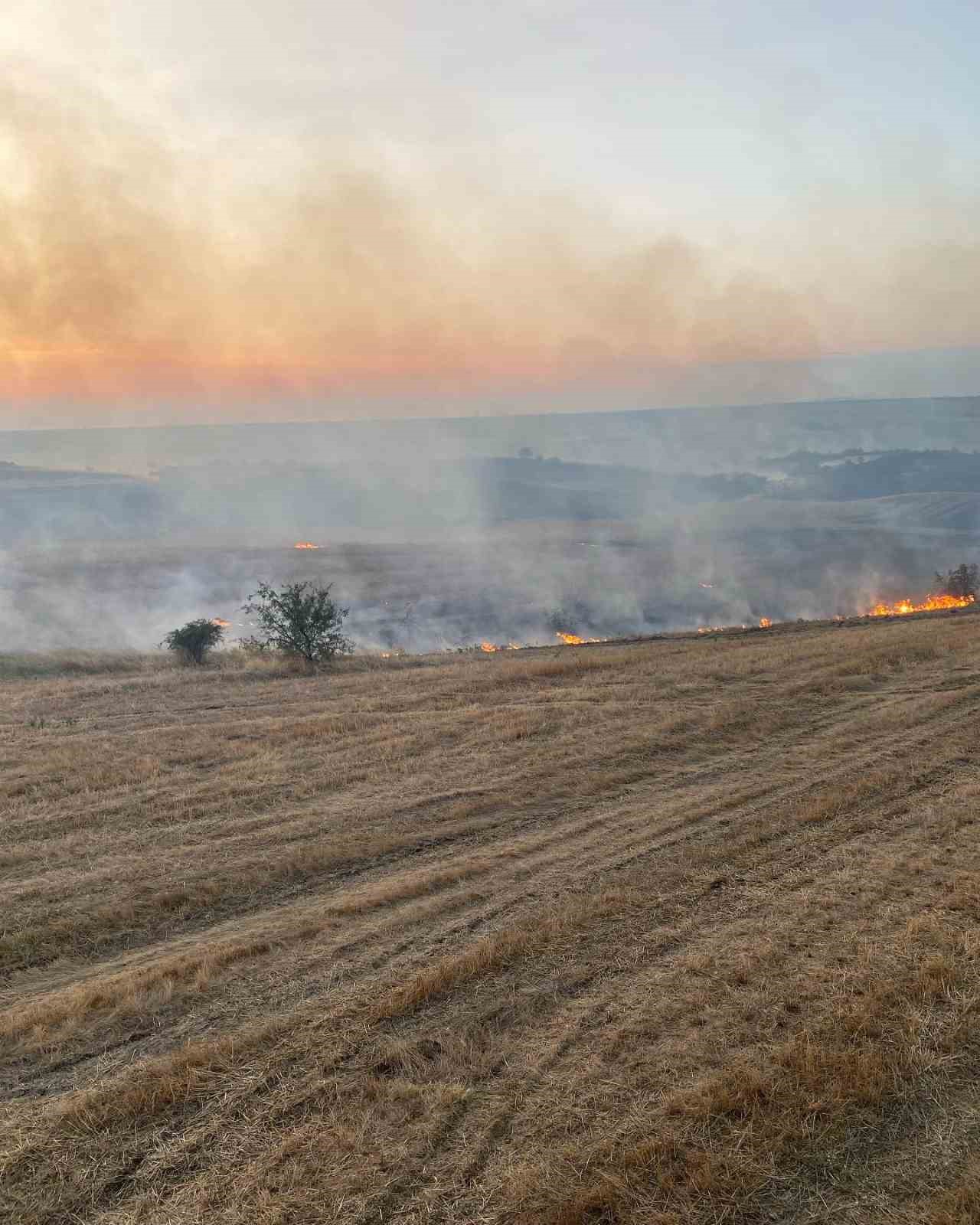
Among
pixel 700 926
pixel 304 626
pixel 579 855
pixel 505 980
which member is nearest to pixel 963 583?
pixel 304 626

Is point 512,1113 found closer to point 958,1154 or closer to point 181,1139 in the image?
point 181,1139

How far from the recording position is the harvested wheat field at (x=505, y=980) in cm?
495

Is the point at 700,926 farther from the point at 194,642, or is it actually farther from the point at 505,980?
the point at 194,642

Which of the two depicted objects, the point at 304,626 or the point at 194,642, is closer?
the point at 304,626

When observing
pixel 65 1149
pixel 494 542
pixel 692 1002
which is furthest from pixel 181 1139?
pixel 494 542

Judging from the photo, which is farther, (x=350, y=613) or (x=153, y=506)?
(x=153, y=506)

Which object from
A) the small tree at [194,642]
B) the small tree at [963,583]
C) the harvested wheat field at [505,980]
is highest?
the small tree at [963,583]

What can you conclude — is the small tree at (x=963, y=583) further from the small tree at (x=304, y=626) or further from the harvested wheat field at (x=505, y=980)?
the harvested wheat field at (x=505, y=980)

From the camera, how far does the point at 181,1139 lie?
17.4 ft

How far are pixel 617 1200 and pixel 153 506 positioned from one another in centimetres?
16100

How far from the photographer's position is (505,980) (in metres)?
7.02

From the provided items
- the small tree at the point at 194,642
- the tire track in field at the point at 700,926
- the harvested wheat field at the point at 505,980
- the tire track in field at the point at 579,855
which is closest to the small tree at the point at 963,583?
the small tree at the point at 194,642

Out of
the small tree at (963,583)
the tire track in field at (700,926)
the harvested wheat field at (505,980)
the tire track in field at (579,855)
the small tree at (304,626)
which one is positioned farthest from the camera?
the small tree at (963,583)

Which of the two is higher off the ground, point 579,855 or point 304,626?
point 304,626
